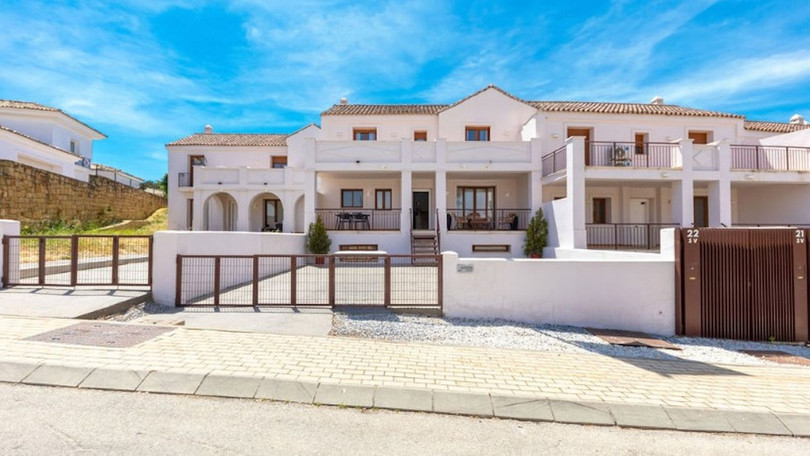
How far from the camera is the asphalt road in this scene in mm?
2885

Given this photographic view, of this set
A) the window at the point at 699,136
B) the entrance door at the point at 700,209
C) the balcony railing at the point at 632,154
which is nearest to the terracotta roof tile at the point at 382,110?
the balcony railing at the point at 632,154

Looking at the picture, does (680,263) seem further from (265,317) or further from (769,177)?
(769,177)

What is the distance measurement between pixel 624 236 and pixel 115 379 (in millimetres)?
19085

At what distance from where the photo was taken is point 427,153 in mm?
16719

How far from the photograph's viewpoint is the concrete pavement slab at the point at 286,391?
374 centimetres

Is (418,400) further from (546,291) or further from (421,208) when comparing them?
(421,208)

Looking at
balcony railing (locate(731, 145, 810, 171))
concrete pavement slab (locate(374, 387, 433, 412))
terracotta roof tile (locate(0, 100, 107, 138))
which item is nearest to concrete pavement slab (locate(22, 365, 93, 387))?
concrete pavement slab (locate(374, 387, 433, 412))

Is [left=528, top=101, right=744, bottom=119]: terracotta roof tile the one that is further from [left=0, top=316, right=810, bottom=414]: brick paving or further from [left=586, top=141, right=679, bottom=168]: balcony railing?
[left=0, top=316, right=810, bottom=414]: brick paving

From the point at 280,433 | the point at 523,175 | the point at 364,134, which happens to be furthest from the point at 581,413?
the point at 364,134

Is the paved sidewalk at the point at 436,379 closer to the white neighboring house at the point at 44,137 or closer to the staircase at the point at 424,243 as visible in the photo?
the staircase at the point at 424,243

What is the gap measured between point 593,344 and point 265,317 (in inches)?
239

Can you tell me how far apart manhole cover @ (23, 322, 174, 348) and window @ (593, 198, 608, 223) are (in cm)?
1894

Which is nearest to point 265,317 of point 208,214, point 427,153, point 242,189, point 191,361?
point 191,361

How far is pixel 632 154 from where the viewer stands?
17125mm
